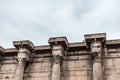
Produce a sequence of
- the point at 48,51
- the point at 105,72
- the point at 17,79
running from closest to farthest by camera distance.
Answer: the point at 105,72 → the point at 17,79 → the point at 48,51

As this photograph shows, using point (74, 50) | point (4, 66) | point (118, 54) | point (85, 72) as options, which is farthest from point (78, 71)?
point (4, 66)

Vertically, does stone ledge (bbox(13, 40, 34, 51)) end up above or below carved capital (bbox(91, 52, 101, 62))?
above

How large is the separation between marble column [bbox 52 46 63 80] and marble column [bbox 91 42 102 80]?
7.02 ft

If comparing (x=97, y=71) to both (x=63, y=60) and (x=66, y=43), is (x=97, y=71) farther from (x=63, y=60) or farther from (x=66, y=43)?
(x=66, y=43)

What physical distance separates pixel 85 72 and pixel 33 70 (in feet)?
11.9

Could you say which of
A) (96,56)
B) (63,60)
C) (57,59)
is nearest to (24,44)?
(57,59)

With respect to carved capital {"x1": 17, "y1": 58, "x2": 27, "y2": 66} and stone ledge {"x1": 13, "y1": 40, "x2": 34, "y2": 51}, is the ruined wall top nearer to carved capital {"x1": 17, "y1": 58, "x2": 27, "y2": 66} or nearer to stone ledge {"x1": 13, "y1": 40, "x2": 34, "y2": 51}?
stone ledge {"x1": 13, "y1": 40, "x2": 34, "y2": 51}

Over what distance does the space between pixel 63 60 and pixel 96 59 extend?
2.39 m

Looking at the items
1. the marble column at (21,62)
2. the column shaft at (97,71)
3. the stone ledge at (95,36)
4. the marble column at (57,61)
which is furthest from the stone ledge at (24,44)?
the column shaft at (97,71)

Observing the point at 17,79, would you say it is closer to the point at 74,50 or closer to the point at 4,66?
the point at 4,66

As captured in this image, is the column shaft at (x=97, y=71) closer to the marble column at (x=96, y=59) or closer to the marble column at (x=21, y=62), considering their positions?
the marble column at (x=96, y=59)

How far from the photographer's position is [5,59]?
670 inches

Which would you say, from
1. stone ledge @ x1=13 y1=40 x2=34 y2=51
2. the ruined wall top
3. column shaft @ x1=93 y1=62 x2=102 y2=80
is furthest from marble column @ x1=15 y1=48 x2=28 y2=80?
column shaft @ x1=93 y1=62 x2=102 y2=80

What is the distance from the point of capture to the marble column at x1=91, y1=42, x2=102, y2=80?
1335 centimetres
